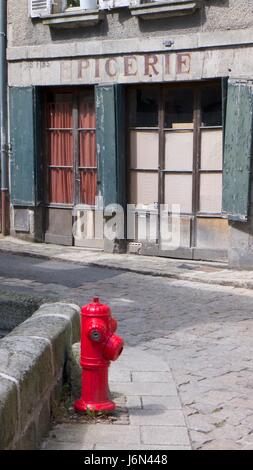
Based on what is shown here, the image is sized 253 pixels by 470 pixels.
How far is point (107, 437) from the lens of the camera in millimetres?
4316

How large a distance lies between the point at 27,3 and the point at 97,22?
165 cm

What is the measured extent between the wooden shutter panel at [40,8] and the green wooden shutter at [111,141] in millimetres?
1744

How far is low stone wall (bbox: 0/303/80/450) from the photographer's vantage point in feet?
11.0

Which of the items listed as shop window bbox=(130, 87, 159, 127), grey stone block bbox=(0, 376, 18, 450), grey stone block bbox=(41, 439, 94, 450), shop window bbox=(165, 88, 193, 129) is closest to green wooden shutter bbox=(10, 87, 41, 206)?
shop window bbox=(130, 87, 159, 127)

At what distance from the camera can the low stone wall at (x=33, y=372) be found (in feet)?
11.0

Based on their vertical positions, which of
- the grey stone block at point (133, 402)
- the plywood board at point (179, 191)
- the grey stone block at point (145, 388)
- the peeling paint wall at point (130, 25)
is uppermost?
the peeling paint wall at point (130, 25)

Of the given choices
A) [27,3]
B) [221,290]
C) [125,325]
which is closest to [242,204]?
[221,290]

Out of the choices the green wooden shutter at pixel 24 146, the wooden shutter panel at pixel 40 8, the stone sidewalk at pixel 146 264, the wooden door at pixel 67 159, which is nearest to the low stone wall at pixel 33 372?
the stone sidewalk at pixel 146 264

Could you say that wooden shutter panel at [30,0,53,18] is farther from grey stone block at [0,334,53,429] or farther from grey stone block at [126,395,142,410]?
grey stone block at [0,334,53,429]

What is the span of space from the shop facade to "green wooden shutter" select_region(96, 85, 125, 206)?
16 mm

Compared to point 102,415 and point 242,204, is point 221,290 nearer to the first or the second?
point 242,204

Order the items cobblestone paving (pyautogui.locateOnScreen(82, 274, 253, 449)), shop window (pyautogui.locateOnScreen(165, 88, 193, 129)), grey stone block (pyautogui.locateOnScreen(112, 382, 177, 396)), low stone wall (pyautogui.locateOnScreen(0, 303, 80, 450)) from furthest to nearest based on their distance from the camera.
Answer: shop window (pyautogui.locateOnScreen(165, 88, 193, 129)) → grey stone block (pyautogui.locateOnScreen(112, 382, 177, 396)) → cobblestone paving (pyautogui.locateOnScreen(82, 274, 253, 449)) → low stone wall (pyautogui.locateOnScreen(0, 303, 80, 450))

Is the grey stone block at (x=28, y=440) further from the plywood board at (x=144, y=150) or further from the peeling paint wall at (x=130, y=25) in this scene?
the plywood board at (x=144, y=150)

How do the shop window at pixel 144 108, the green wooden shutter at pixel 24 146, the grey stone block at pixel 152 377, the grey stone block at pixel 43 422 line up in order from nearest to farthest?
the grey stone block at pixel 43 422 → the grey stone block at pixel 152 377 → the shop window at pixel 144 108 → the green wooden shutter at pixel 24 146
